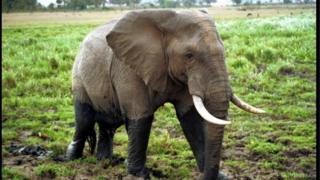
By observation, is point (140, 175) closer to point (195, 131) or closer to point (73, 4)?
point (195, 131)

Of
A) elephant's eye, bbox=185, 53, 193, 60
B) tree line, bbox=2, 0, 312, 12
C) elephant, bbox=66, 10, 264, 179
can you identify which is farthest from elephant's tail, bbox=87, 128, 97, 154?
tree line, bbox=2, 0, 312, 12

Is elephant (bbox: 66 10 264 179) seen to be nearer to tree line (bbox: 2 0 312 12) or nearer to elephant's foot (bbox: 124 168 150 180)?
elephant's foot (bbox: 124 168 150 180)

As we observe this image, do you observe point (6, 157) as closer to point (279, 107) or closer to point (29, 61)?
point (279, 107)

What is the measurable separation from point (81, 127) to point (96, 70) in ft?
2.93

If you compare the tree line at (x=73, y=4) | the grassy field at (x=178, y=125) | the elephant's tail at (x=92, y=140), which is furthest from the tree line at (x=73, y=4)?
the elephant's tail at (x=92, y=140)

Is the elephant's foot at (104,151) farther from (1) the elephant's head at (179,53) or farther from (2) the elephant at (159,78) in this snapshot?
(1) the elephant's head at (179,53)

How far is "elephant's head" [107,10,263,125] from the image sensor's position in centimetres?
520

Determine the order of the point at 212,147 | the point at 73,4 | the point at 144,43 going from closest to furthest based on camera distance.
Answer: the point at 212,147
the point at 144,43
the point at 73,4

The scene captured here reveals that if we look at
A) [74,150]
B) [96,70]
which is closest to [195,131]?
[96,70]

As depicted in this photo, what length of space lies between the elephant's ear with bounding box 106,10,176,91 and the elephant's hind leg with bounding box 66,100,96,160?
1.19m

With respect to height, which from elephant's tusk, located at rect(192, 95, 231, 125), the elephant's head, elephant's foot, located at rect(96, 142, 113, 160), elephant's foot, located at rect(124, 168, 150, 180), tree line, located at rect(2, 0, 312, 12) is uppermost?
the elephant's head

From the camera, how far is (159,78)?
5715 millimetres

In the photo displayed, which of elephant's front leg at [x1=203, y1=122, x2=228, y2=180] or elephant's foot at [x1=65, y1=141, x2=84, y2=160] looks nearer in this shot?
elephant's front leg at [x1=203, y1=122, x2=228, y2=180]

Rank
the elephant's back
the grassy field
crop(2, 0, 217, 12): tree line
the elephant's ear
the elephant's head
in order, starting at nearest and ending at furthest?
the elephant's head → the elephant's ear → the elephant's back → the grassy field → crop(2, 0, 217, 12): tree line
